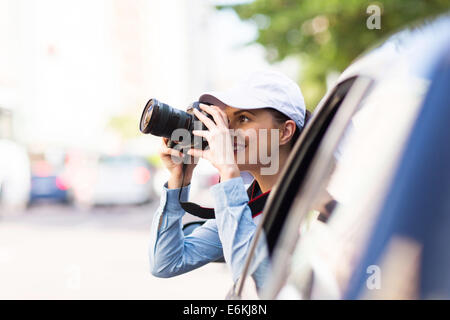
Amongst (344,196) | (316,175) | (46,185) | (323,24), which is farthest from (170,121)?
(46,185)

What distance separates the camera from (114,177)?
1582 cm

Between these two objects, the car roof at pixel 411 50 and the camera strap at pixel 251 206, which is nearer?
the car roof at pixel 411 50

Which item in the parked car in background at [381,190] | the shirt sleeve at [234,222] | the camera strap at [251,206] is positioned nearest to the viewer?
the parked car in background at [381,190]

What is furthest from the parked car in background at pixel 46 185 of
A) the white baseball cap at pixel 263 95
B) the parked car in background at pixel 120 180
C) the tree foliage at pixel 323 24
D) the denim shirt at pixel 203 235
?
the white baseball cap at pixel 263 95

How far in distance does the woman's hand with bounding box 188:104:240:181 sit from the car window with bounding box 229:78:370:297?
203 millimetres

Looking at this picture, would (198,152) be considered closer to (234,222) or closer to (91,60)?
(234,222)

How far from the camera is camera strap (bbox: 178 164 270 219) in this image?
5.64 feet

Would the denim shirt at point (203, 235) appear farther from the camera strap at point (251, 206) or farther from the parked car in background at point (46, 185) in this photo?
the parked car in background at point (46, 185)

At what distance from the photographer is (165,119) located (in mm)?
1791

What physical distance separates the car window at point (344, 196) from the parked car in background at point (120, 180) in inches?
575

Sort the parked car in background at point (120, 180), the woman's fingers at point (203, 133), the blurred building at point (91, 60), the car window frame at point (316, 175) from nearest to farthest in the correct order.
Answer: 1. the car window frame at point (316, 175)
2. the woman's fingers at point (203, 133)
3. the parked car in background at point (120, 180)
4. the blurred building at point (91, 60)

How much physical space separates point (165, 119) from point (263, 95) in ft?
0.97

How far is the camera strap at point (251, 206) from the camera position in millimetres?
1719

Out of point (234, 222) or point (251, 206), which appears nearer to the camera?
point (234, 222)
